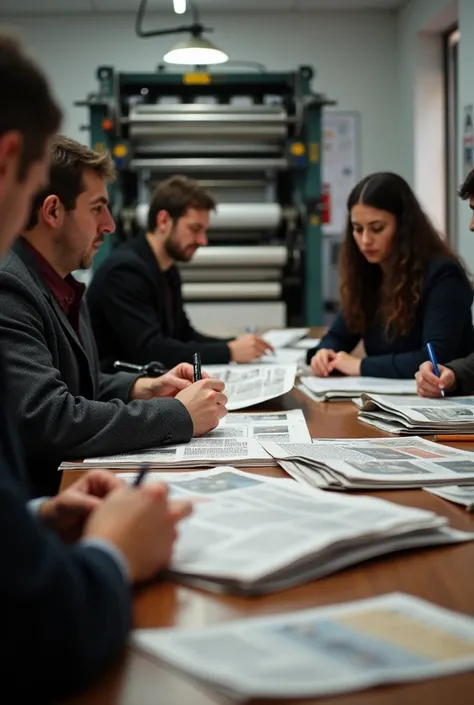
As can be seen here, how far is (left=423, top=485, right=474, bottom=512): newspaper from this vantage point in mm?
1134

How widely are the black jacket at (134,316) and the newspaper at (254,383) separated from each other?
0.41 m

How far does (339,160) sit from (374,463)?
548cm

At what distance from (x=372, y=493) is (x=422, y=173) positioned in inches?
207

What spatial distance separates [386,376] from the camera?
242 centimetres

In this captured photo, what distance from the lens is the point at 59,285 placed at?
184cm

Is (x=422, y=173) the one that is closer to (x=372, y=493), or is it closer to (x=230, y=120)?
(x=230, y=120)

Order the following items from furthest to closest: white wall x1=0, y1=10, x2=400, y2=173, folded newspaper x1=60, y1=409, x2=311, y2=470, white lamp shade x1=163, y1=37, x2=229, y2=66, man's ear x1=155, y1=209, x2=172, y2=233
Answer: white wall x1=0, y1=10, x2=400, y2=173
white lamp shade x1=163, y1=37, x2=229, y2=66
man's ear x1=155, y1=209, x2=172, y2=233
folded newspaper x1=60, y1=409, x2=311, y2=470

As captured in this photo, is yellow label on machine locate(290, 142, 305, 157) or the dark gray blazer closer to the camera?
the dark gray blazer

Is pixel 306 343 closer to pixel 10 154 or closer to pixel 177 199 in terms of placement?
pixel 177 199

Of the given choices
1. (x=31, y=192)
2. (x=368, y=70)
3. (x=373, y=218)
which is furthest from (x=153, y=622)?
(x=368, y=70)

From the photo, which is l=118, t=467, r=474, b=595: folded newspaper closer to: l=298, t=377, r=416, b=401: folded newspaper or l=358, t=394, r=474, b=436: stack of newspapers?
l=358, t=394, r=474, b=436: stack of newspapers

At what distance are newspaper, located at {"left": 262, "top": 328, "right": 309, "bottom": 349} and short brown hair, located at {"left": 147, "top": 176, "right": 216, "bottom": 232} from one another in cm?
56

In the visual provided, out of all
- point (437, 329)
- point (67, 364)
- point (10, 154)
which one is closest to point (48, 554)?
point (10, 154)

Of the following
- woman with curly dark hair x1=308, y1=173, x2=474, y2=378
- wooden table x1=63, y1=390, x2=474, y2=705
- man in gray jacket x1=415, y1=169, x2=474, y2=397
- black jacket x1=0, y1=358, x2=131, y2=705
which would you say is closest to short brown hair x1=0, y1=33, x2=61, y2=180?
black jacket x1=0, y1=358, x2=131, y2=705
